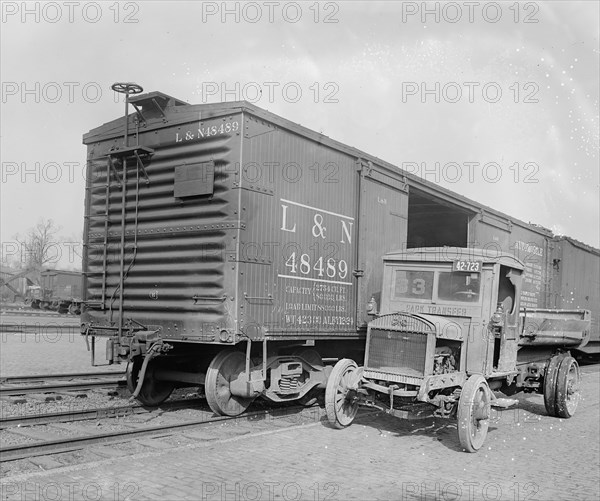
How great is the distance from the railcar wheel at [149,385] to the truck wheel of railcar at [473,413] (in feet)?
15.0

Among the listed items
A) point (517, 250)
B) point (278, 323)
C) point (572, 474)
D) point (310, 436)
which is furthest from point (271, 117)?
point (517, 250)

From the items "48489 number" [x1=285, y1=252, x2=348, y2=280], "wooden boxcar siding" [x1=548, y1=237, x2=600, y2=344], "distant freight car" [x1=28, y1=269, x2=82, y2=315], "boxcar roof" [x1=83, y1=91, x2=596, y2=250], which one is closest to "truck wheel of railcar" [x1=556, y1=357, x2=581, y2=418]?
"48489 number" [x1=285, y1=252, x2=348, y2=280]

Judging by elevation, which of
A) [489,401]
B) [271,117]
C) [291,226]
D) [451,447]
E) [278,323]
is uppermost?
[271,117]

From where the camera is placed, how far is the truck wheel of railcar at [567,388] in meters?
9.23

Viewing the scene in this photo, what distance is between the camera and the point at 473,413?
7.08 meters

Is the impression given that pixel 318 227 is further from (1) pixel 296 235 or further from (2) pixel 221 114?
(2) pixel 221 114

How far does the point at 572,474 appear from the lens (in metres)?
6.08

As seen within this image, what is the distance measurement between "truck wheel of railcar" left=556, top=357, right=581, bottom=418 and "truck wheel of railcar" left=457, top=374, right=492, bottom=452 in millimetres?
2464

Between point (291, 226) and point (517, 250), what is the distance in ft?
29.8

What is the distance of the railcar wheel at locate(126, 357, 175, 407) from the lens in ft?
29.7

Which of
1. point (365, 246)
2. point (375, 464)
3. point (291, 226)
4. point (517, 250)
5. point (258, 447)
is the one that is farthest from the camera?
point (517, 250)

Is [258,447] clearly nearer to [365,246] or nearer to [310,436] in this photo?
[310,436]

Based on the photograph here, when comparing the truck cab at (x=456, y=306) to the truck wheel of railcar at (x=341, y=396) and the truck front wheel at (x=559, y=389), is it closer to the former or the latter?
the truck wheel of railcar at (x=341, y=396)

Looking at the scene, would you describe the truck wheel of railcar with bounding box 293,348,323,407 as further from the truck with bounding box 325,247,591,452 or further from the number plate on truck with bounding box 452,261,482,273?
the number plate on truck with bounding box 452,261,482,273
